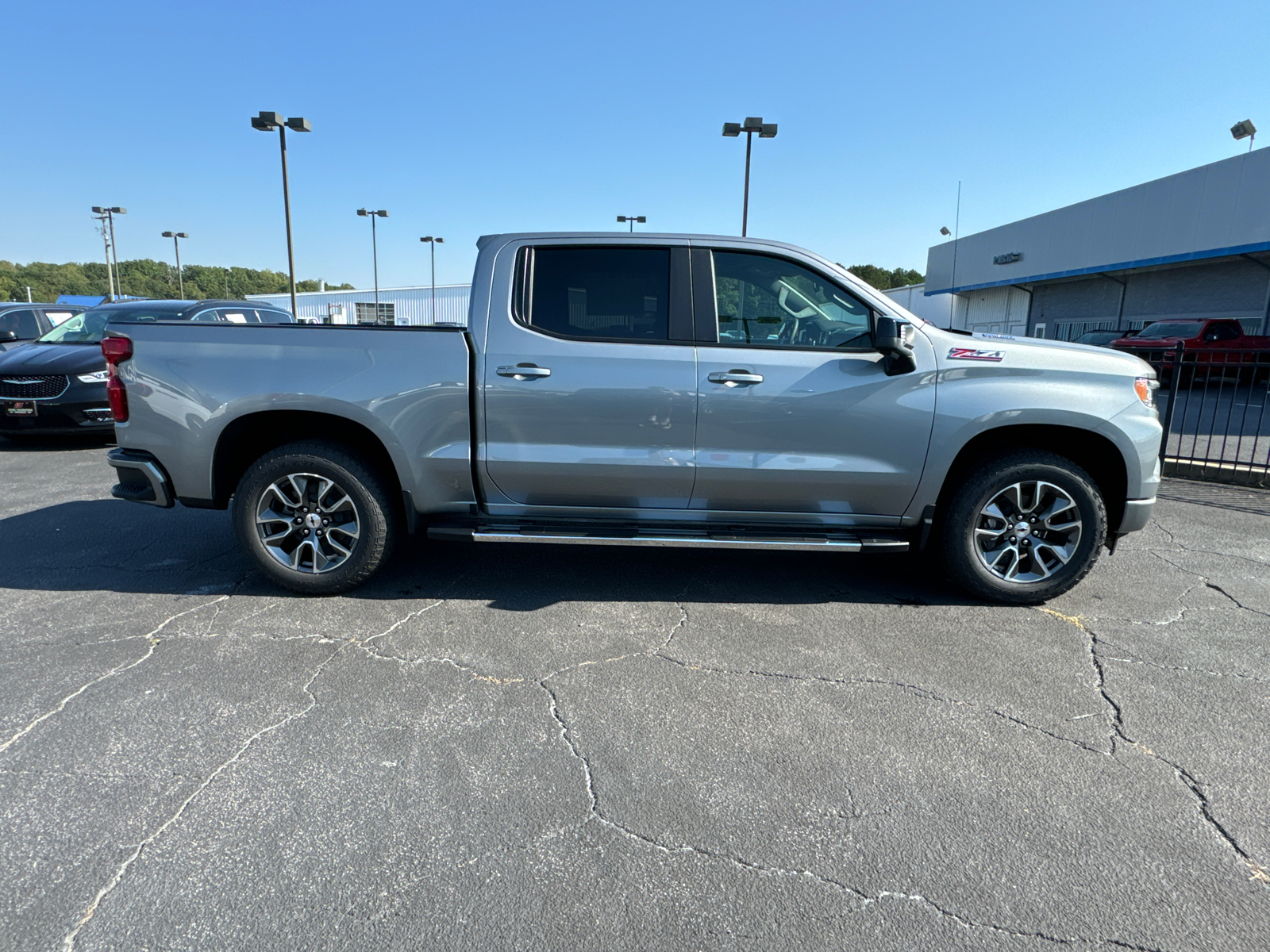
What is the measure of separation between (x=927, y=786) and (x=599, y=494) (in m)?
2.20

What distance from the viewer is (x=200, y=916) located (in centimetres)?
194

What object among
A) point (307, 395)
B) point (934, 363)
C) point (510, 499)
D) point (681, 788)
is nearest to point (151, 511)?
point (307, 395)

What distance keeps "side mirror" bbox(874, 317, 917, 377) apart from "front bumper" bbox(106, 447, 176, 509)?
3.98 m

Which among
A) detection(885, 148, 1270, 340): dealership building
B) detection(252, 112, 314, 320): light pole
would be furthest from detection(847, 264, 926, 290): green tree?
detection(252, 112, 314, 320): light pole

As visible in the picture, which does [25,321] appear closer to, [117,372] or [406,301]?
[117,372]

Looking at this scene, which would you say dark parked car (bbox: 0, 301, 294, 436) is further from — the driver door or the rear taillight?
the driver door

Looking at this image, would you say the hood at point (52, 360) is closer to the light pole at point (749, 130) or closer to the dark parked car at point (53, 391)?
the dark parked car at point (53, 391)

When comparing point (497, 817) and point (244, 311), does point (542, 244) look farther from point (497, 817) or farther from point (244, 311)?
point (244, 311)

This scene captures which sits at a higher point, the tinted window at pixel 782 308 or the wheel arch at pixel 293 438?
the tinted window at pixel 782 308

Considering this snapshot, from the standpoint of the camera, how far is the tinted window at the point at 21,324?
484 inches

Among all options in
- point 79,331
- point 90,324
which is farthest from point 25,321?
point 79,331

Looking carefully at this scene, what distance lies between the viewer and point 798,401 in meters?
3.92

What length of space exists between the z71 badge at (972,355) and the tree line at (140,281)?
10535cm

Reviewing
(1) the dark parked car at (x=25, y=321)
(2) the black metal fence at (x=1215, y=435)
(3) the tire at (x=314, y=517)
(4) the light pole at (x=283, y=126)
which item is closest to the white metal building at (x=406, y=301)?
(4) the light pole at (x=283, y=126)
